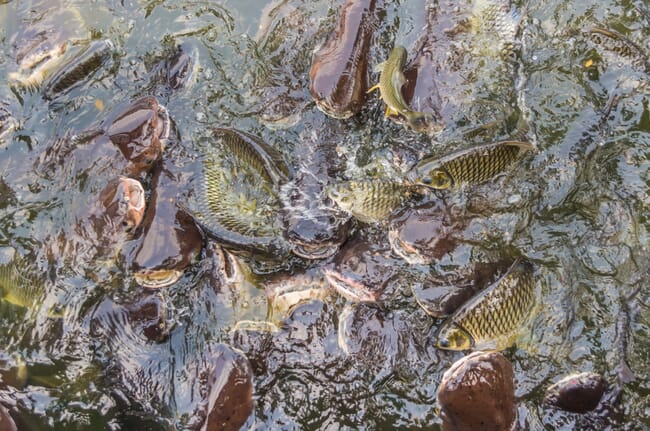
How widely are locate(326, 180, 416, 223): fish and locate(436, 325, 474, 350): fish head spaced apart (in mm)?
840

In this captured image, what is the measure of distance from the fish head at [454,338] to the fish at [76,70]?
338cm

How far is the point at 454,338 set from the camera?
290cm

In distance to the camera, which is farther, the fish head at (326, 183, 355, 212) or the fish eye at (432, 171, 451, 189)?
the fish head at (326, 183, 355, 212)

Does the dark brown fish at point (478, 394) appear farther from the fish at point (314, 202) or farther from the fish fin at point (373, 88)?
the fish fin at point (373, 88)

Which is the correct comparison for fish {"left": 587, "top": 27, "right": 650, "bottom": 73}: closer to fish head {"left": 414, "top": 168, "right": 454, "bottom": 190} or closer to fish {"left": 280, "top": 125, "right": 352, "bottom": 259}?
fish head {"left": 414, "top": 168, "right": 454, "bottom": 190}

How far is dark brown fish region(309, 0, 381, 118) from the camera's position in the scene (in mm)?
3533

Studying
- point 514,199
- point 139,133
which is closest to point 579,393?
point 514,199

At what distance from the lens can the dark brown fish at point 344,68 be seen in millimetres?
3533

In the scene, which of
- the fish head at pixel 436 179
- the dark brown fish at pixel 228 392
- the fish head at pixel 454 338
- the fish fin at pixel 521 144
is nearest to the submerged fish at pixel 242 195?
the dark brown fish at pixel 228 392

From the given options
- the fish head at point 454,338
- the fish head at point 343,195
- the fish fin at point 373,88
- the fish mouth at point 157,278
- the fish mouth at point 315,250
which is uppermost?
the fish fin at point 373,88

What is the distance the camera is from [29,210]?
376 cm

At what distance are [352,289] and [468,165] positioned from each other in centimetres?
106

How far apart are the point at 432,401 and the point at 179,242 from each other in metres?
1.88

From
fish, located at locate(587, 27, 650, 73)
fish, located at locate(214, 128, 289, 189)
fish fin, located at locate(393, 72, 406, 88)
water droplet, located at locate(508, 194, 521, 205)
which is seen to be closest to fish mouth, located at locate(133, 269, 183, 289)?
fish, located at locate(214, 128, 289, 189)
